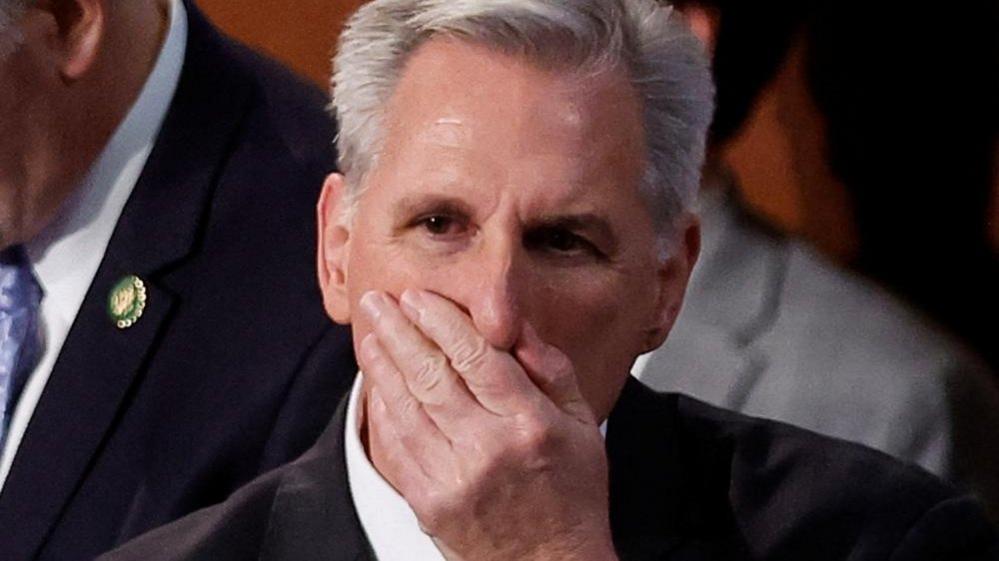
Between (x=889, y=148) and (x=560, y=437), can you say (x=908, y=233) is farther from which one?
(x=560, y=437)

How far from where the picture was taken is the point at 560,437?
162 centimetres

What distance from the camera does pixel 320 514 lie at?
1.81m

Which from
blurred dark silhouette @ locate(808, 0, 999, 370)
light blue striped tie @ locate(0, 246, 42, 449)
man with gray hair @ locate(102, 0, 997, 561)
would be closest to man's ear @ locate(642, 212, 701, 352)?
man with gray hair @ locate(102, 0, 997, 561)

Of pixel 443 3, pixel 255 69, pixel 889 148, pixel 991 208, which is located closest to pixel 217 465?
pixel 255 69

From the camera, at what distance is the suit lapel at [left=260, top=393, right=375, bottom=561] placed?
1797 millimetres

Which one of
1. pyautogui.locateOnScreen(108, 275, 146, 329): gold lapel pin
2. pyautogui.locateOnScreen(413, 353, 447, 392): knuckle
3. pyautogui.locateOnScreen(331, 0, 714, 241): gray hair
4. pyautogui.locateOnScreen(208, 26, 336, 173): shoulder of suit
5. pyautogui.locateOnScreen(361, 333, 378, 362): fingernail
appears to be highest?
pyautogui.locateOnScreen(331, 0, 714, 241): gray hair

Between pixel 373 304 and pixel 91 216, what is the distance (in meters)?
0.68

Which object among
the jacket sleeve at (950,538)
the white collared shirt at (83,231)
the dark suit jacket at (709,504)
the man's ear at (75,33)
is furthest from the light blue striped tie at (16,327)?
the jacket sleeve at (950,538)

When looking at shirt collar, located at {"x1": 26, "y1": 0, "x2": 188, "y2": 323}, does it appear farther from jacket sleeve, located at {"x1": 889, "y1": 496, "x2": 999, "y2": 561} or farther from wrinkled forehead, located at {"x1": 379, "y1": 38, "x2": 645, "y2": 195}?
jacket sleeve, located at {"x1": 889, "y1": 496, "x2": 999, "y2": 561}

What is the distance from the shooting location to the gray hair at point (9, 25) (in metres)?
2.14

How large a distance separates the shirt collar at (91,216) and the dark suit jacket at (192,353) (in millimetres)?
17

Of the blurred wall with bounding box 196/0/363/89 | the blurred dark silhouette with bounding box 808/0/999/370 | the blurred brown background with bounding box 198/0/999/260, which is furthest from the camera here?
the blurred wall with bounding box 196/0/363/89

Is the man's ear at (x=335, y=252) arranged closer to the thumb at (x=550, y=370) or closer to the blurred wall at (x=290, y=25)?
the thumb at (x=550, y=370)

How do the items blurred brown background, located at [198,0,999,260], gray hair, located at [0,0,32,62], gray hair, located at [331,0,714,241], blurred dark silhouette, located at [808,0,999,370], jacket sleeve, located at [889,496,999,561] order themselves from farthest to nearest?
blurred brown background, located at [198,0,999,260]
blurred dark silhouette, located at [808,0,999,370]
gray hair, located at [0,0,32,62]
jacket sleeve, located at [889,496,999,561]
gray hair, located at [331,0,714,241]
